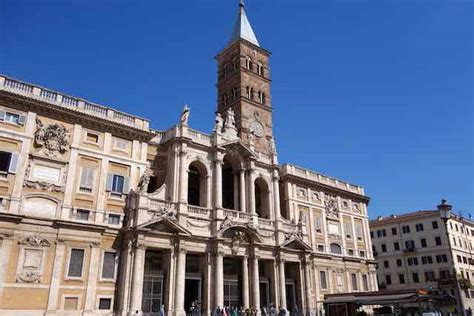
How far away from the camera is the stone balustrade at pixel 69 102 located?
88.7 ft

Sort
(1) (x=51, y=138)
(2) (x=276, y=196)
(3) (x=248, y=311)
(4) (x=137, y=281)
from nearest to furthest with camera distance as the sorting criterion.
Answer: (4) (x=137, y=281) → (1) (x=51, y=138) → (3) (x=248, y=311) → (2) (x=276, y=196)

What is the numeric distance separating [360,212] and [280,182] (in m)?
13.4

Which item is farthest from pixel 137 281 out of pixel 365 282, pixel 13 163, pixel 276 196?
pixel 365 282

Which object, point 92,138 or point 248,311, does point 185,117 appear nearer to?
point 92,138

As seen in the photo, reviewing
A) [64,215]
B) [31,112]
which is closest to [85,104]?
[31,112]

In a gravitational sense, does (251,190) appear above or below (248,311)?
above

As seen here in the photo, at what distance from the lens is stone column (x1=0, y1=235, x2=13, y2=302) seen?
23.4 meters

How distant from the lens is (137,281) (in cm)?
2714

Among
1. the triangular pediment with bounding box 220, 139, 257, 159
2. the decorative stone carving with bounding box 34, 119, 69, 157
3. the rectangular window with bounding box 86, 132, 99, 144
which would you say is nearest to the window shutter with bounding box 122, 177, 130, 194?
the rectangular window with bounding box 86, 132, 99, 144

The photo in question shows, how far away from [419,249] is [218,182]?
4135cm

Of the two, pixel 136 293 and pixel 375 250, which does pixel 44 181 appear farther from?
pixel 375 250

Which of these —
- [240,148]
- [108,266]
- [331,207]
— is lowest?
[108,266]

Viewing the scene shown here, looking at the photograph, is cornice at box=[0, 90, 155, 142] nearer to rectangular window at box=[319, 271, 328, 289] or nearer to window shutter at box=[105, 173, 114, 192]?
window shutter at box=[105, 173, 114, 192]

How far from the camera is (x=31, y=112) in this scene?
27.3 meters
